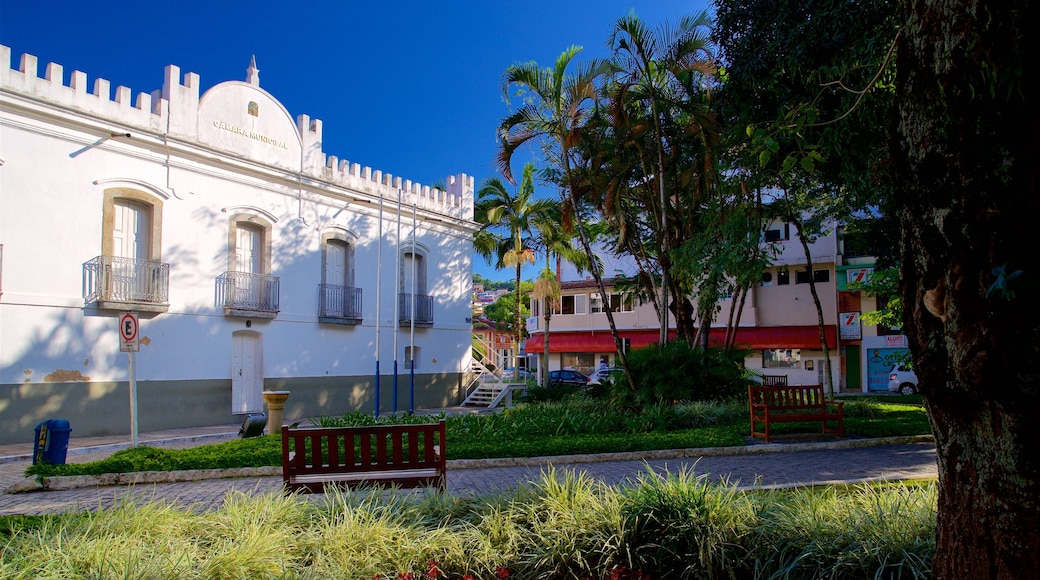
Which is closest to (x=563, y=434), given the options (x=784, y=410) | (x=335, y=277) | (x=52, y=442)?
(x=784, y=410)

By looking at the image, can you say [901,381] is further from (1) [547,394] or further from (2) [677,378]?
(2) [677,378]

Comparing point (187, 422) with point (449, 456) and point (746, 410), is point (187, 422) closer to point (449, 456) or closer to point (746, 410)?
point (449, 456)

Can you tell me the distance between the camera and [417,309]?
2569cm

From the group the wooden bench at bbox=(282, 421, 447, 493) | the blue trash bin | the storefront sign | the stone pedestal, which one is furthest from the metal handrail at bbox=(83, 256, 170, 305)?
the storefront sign

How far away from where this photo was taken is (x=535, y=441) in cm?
1173

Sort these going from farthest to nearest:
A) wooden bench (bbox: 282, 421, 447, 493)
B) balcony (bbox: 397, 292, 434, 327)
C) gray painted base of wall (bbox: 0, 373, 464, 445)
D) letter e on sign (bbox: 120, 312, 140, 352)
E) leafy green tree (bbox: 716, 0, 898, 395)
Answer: balcony (bbox: 397, 292, 434, 327), gray painted base of wall (bbox: 0, 373, 464, 445), letter e on sign (bbox: 120, 312, 140, 352), leafy green tree (bbox: 716, 0, 898, 395), wooden bench (bbox: 282, 421, 447, 493)

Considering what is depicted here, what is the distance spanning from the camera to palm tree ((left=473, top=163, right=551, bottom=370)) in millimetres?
29078

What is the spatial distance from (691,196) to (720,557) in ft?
53.8

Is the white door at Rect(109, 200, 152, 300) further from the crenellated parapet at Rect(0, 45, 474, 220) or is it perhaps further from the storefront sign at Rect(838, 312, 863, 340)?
the storefront sign at Rect(838, 312, 863, 340)

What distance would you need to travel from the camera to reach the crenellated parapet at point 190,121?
1541 centimetres

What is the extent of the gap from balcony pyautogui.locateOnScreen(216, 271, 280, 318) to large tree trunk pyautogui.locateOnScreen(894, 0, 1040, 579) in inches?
745

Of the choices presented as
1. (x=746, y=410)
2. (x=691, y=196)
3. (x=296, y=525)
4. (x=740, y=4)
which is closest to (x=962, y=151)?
(x=296, y=525)

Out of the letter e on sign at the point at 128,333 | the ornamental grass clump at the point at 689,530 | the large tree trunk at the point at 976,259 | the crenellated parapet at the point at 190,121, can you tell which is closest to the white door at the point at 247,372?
the crenellated parapet at the point at 190,121

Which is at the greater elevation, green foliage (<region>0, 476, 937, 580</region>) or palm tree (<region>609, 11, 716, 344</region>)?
palm tree (<region>609, 11, 716, 344</region>)
